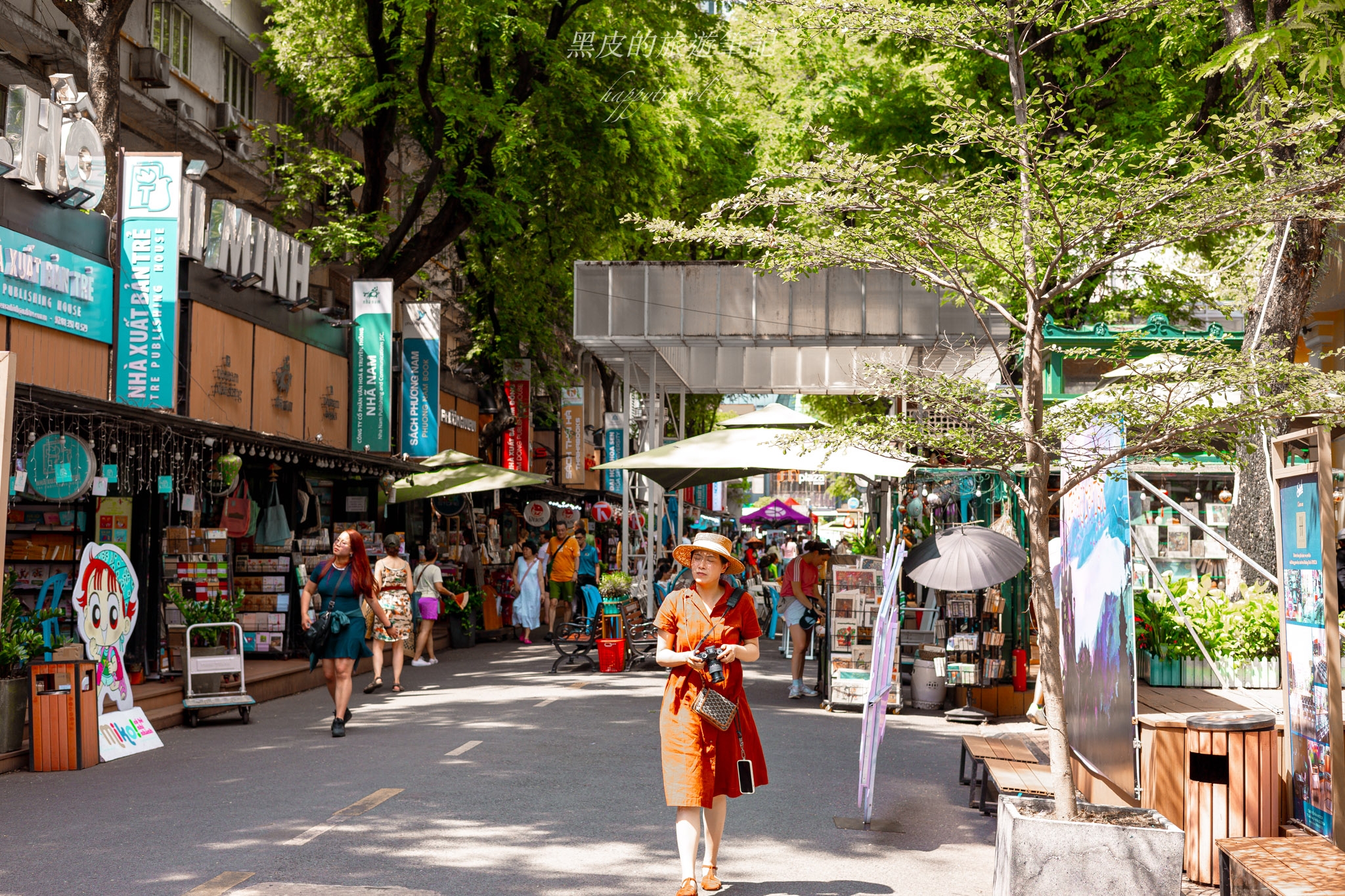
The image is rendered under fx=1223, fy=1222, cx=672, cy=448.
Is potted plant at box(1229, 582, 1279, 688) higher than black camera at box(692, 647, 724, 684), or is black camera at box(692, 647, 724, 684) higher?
black camera at box(692, 647, 724, 684)

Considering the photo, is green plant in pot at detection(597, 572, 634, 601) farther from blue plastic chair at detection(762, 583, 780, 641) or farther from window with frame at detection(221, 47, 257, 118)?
window with frame at detection(221, 47, 257, 118)

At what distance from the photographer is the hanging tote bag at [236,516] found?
14562 millimetres

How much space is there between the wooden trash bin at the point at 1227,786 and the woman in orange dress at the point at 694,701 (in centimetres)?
230

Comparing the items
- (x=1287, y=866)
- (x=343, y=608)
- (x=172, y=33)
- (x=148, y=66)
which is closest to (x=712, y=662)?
(x=1287, y=866)

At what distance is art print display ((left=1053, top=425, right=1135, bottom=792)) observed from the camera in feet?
21.4

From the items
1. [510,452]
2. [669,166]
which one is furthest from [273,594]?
[510,452]

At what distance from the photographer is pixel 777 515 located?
47625 mm

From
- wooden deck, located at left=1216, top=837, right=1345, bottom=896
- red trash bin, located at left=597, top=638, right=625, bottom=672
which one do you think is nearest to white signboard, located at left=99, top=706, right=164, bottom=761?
red trash bin, located at left=597, top=638, right=625, bottom=672

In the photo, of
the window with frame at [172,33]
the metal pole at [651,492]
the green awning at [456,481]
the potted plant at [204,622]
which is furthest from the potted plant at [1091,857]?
the window with frame at [172,33]

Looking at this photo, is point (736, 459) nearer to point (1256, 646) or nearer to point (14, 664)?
point (1256, 646)

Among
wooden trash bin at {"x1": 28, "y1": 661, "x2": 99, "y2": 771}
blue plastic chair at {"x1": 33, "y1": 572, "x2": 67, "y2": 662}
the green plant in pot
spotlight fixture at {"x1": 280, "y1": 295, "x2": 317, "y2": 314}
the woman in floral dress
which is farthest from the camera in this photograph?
spotlight fixture at {"x1": 280, "y1": 295, "x2": 317, "y2": 314}

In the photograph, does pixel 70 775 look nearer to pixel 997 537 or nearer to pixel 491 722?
pixel 491 722

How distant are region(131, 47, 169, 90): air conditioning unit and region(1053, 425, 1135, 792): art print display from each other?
51.8 ft

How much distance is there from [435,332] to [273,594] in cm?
723
